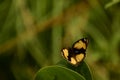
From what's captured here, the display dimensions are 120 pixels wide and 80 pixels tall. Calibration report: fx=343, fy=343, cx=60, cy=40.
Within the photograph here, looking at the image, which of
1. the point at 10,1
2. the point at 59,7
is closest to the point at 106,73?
the point at 59,7

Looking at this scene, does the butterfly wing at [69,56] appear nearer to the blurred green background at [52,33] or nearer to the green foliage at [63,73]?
the green foliage at [63,73]

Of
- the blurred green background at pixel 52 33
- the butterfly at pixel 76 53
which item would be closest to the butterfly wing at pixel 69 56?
the butterfly at pixel 76 53

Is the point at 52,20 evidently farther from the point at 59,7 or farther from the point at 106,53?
the point at 106,53

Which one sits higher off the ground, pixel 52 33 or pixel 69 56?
pixel 69 56

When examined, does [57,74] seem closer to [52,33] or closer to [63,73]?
[63,73]

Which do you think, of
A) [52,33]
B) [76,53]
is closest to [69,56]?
[76,53]

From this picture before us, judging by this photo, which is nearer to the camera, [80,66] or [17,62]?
[80,66]

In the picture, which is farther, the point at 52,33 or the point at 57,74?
the point at 52,33
